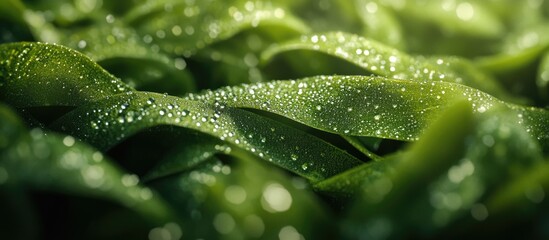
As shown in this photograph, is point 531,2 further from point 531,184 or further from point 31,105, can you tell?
point 31,105

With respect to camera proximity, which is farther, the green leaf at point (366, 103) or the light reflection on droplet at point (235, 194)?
the green leaf at point (366, 103)

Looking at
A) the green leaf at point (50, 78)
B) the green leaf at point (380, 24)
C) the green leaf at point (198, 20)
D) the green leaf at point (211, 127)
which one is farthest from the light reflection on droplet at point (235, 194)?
the green leaf at point (380, 24)

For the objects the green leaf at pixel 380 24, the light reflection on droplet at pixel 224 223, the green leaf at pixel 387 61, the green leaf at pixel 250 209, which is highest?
the green leaf at pixel 380 24

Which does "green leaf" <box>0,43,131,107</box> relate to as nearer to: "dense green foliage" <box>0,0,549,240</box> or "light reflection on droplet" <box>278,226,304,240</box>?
"dense green foliage" <box>0,0,549,240</box>

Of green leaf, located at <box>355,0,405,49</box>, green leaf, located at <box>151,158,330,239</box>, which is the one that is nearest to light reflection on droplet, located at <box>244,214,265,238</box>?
green leaf, located at <box>151,158,330,239</box>

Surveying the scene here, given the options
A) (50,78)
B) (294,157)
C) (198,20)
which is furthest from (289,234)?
(198,20)

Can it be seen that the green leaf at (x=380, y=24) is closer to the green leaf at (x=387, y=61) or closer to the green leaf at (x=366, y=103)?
the green leaf at (x=387, y=61)

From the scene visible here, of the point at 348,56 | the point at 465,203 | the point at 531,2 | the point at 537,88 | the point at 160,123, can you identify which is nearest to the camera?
the point at 465,203

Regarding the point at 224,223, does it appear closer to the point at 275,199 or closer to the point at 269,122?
the point at 275,199

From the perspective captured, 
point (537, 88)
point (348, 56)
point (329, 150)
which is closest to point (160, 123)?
point (329, 150)
